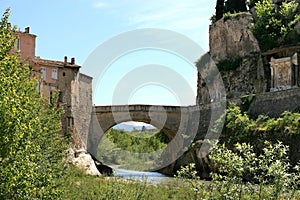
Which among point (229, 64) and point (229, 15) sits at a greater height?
point (229, 15)

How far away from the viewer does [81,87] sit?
48.2m

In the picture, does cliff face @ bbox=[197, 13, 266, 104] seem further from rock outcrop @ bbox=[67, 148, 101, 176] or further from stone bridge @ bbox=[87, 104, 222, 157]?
rock outcrop @ bbox=[67, 148, 101, 176]

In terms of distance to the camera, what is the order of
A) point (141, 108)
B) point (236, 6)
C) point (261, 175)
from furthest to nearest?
point (236, 6)
point (141, 108)
point (261, 175)

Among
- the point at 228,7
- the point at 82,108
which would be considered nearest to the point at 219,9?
the point at 228,7

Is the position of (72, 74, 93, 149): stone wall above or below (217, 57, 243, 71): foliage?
below

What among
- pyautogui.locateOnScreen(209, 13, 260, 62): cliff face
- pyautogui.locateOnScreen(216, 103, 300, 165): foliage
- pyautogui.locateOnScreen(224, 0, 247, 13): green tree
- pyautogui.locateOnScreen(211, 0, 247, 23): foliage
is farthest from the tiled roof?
pyautogui.locateOnScreen(224, 0, 247, 13): green tree

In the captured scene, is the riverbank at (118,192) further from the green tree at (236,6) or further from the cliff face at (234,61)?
the green tree at (236,6)

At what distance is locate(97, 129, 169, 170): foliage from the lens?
2496 inches

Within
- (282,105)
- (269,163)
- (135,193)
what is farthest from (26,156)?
(282,105)

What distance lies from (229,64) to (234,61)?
64cm

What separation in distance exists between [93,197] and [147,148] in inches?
2180

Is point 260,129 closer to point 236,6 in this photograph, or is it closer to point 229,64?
point 229,64

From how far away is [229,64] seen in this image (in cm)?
5347

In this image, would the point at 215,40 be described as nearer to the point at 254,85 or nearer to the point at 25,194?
the point at 254,85
